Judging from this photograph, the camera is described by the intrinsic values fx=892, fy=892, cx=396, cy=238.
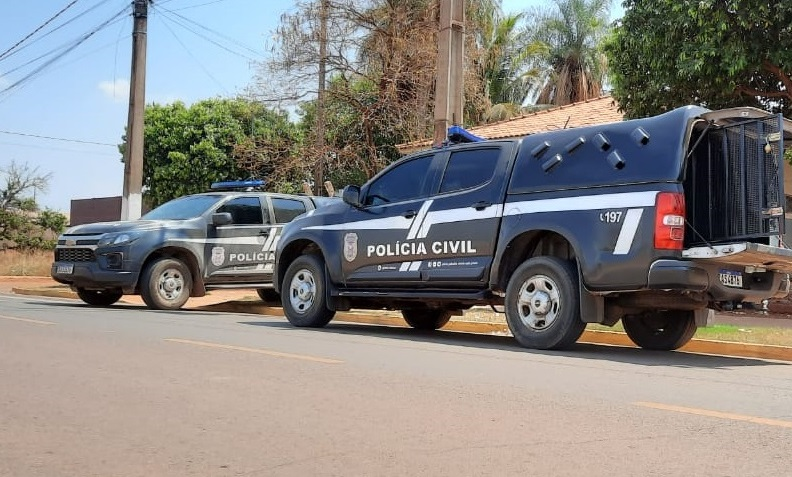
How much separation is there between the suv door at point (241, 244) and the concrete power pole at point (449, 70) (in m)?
3.15

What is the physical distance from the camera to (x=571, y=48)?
33.1 meters

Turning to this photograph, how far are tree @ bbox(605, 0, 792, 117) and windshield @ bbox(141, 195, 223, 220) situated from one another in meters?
7.13

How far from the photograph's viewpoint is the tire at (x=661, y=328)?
883cm

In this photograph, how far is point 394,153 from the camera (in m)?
26.7

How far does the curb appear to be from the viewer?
30.0 ft

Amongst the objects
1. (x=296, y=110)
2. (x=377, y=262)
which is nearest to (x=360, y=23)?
(x=296, y=110)

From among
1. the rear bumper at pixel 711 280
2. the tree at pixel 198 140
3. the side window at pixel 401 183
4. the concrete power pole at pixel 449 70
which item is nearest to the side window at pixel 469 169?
the side window at pixel 401 183

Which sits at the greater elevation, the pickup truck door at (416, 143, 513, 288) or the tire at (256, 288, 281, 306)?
the pickup truck door at (416, 143, 513, 288)

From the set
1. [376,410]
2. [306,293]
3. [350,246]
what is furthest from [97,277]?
[376,410]

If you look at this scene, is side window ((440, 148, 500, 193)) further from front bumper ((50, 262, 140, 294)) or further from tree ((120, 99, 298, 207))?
tree ((120, 99, 298, 207))

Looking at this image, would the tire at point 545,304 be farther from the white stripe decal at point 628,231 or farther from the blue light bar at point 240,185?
the blue light bar at point 240,185

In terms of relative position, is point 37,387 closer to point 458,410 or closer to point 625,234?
point 458,410

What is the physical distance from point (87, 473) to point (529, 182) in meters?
5.65

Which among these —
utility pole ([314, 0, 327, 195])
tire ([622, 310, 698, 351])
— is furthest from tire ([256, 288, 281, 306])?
utility pole ([314, 0, 327, 195])
